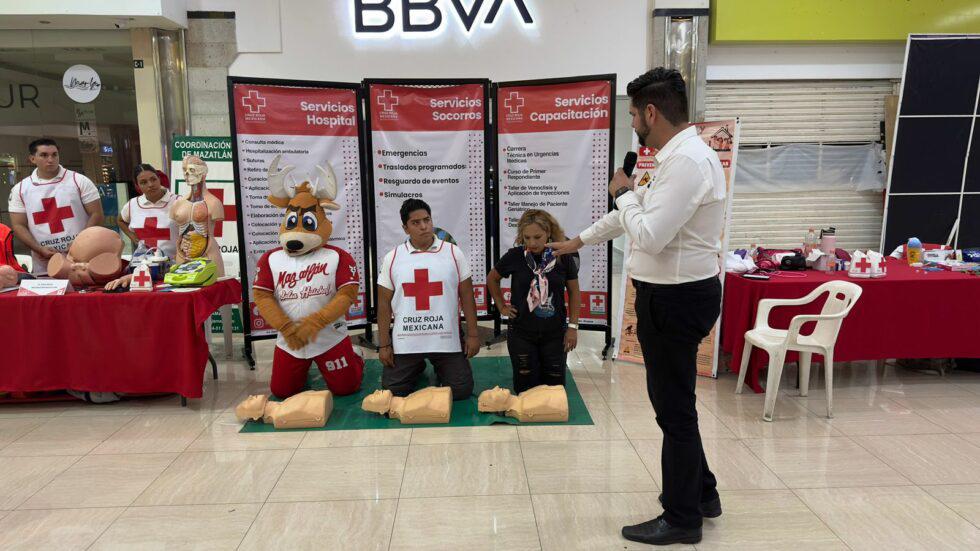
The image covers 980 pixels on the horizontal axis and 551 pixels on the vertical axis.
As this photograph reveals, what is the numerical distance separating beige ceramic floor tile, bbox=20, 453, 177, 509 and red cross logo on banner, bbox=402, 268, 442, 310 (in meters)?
1.32

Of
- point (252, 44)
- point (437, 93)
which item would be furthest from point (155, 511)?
point (252, 44)

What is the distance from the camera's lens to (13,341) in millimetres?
3023

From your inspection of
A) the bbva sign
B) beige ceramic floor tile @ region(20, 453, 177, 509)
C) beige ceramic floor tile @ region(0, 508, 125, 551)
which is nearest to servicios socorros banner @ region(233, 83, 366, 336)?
beige ceramic floor tile @ region(20, 453, 177, 509)

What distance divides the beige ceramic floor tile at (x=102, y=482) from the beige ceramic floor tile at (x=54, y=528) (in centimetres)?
6

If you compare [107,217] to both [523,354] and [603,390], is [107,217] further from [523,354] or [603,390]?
[603,390]

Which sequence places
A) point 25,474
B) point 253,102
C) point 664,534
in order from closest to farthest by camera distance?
point 664,534
point 25,474
point 253,102

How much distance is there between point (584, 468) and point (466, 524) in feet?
2.04

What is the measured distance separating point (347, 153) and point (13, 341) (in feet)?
6.87

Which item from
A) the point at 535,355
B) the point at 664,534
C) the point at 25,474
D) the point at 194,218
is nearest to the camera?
the point at 664,534

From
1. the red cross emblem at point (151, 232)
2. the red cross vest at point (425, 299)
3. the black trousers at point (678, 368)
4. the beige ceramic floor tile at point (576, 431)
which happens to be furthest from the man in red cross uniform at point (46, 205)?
the black trousers at point (678, 368)

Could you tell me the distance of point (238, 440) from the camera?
276cm

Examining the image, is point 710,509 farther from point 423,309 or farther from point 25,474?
point 25,474

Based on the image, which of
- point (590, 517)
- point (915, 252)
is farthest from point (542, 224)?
point (915, 252)

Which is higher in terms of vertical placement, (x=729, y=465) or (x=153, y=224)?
(x=153, y=224)
